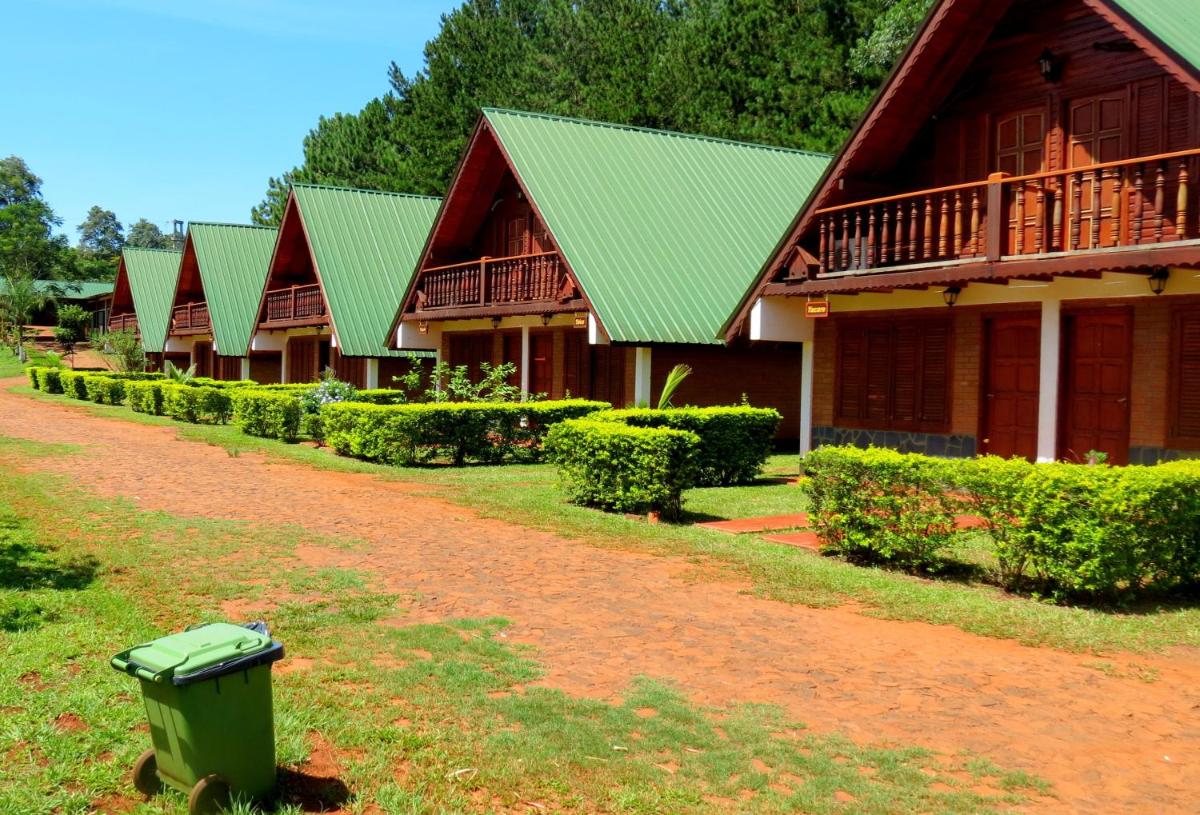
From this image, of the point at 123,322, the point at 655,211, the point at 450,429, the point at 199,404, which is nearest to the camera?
the point at 450,429

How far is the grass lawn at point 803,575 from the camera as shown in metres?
7.58

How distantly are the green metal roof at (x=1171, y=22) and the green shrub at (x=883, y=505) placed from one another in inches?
209

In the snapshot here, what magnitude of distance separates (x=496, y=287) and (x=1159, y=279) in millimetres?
14467

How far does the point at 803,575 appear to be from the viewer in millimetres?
9297

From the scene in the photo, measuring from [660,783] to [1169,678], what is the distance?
3.59 m

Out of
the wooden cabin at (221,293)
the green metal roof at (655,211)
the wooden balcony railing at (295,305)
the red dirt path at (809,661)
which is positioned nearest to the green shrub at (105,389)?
the wooden cabin at (221,293)

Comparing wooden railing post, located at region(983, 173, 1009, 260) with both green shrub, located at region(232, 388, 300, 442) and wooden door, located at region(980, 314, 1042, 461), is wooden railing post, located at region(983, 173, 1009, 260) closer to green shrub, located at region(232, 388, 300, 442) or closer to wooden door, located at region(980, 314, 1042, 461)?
wooden door, located at region(980, 314, 1042, 461)

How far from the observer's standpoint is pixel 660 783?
478cm

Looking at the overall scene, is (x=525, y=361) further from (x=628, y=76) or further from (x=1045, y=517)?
(x=628, y=76)

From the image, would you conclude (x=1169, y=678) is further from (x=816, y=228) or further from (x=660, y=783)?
(x=816, y=228)

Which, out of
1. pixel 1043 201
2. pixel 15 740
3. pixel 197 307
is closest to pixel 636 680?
pixel 15 740

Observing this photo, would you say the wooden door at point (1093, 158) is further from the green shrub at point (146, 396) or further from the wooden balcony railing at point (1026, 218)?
the green shrub at point (146, 396)

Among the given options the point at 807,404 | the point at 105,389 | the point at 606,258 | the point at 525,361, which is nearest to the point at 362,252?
the point at 525,361

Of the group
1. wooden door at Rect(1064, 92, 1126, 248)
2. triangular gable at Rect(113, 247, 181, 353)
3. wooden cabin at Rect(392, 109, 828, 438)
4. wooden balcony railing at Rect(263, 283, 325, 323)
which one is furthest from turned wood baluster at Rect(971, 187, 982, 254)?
triangular gable at Rect(113, 247, 181, 353)
